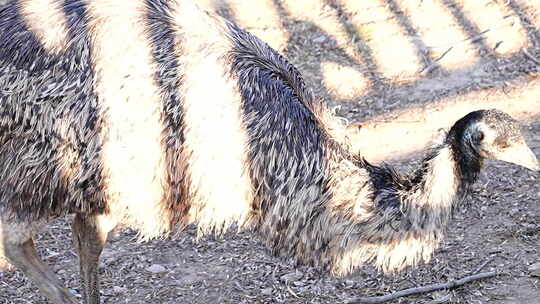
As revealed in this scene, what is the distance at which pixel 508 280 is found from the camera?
3.93 meters

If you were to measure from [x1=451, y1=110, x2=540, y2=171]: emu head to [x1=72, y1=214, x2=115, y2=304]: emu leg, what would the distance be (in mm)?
1321

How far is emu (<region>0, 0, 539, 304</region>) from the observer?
10.5ft

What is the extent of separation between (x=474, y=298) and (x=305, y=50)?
7.90ft

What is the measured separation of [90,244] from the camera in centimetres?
359

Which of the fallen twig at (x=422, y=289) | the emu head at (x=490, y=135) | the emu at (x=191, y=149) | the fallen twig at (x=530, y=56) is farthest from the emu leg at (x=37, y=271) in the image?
the fallen twig at (x=530, y=56)

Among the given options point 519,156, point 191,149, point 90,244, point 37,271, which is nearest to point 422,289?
point 519,156

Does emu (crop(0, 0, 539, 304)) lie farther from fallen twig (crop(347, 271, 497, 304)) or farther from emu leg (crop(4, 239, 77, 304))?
fallen twig (crop(347, 271, 497, 304))

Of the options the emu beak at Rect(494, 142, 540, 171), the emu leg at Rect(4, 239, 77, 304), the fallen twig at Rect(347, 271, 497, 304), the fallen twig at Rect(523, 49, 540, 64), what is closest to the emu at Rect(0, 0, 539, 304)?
the emu beak at Rect(494, 142, 540, 171)

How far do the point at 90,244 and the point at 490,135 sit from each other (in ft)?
5.11

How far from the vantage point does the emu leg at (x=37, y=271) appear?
11.5 feet

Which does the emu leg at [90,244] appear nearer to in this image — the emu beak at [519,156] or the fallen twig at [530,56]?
the emu beak at [519,156]

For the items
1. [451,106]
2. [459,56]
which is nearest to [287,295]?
[451,106]

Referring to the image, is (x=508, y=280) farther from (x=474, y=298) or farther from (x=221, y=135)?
(x=221, y=135)

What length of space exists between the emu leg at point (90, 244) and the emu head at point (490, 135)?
1321 millimetres
